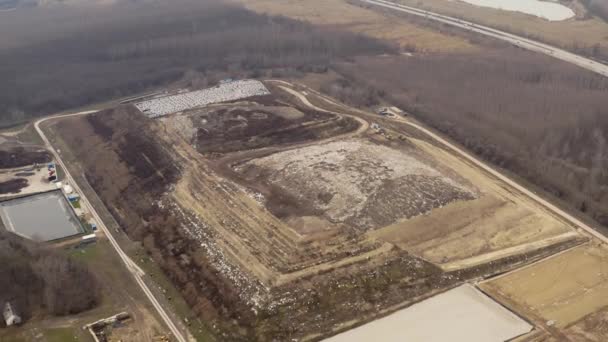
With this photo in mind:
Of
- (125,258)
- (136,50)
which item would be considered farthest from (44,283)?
(136,50)

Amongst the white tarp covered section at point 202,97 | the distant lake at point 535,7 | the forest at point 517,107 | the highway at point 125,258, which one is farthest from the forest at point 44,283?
the distant lake at point 535,7

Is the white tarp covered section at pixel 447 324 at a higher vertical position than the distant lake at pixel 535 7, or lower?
lower

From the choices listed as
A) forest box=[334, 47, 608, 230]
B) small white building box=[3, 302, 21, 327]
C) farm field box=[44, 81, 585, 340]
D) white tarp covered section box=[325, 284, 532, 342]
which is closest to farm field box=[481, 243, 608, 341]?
farm field box=[44, 81, 585, 340]

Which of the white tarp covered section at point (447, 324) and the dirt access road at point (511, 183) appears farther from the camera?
the dirt access road at point (511, 183)

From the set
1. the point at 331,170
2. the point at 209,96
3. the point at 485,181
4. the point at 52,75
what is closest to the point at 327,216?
the point at 331,170

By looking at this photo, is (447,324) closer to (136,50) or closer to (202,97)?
(202,97)

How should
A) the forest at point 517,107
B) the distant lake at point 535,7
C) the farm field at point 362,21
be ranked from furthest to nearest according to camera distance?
the distant lake at point 535,7 < the farm field at point 362,21 < the forest at point 517,107

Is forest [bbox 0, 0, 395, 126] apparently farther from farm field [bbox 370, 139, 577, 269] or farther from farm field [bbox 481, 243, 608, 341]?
farm field [bbox 481, 243, 608, 341]

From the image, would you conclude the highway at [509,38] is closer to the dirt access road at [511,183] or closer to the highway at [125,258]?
the dirt access road at [511,183]
